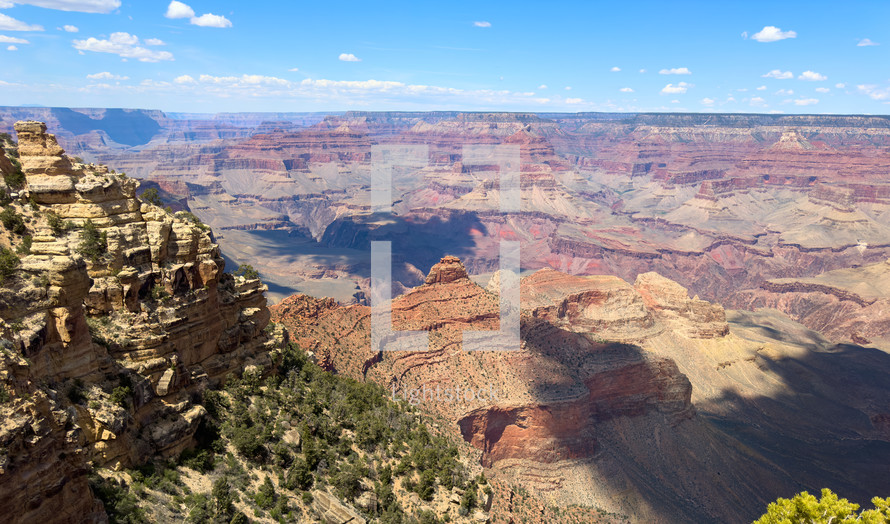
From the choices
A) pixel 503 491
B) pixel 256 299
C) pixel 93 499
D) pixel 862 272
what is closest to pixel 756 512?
pixel 503 491

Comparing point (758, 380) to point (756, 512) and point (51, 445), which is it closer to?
point (756, 512)

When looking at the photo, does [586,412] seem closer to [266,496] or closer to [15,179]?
[266,496]

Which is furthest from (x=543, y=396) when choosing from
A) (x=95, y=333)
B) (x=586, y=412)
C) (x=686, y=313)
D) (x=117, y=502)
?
(x=95, y=333)

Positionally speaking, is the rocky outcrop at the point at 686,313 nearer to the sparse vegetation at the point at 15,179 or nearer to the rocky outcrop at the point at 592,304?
the rocky outcrop at the point at 592,304

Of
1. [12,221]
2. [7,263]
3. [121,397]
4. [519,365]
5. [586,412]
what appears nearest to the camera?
[7,263]

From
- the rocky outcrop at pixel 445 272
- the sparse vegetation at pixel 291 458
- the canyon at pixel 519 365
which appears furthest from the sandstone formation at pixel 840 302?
the sparse vegetation at pixel 291 458

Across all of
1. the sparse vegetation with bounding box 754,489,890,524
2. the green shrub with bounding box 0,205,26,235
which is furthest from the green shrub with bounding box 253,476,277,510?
the sparse vegetation with bounding box 754,489,890,524

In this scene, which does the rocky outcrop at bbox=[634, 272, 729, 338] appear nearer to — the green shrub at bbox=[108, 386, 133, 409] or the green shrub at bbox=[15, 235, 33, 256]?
the green shrub at bbox=[108, 386, 133, 409]
